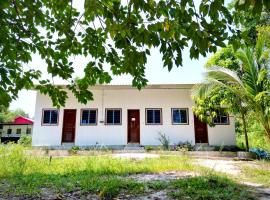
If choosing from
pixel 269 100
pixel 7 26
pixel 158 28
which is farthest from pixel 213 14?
pixel 269 100

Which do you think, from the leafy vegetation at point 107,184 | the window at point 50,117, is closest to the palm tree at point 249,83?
the leafy vegetation at point 107,184

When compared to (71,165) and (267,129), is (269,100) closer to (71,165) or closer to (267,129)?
(267,129)

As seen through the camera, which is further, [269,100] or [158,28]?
[269,100]

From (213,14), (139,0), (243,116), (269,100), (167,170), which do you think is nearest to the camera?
(213,14)

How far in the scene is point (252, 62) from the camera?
9.93 metres

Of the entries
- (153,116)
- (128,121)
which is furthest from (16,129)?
(153,116)

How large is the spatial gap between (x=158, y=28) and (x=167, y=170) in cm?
512

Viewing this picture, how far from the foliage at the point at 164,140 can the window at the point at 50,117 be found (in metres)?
5.69

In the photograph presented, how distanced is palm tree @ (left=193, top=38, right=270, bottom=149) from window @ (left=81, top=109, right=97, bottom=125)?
5745 mm

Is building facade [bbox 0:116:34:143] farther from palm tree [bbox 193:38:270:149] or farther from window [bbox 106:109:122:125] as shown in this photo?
palm tree [bbox 193:38:270:149]

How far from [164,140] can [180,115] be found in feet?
5.63

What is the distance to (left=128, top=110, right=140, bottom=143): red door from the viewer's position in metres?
14.8

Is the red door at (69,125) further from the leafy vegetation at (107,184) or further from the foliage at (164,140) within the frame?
the leafy vegetation at (107,184)

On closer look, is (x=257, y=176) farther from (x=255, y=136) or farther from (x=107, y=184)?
(x=255, y=136)
